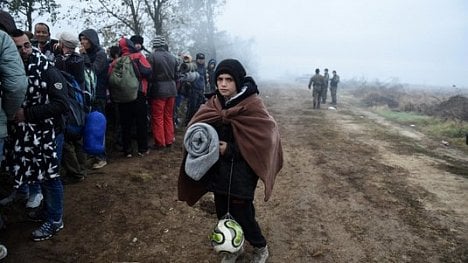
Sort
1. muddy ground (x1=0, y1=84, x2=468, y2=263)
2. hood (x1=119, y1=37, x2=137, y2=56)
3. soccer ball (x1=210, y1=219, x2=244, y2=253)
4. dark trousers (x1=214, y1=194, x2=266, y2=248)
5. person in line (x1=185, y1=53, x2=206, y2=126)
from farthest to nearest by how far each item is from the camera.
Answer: person in line (x1=185, y1=53, x2=206, y2=126) < hood (x1=119, y1=37, x2=137, y2=56) < muddy ground (x1=0, y1=84, x2=468, y2=263) < dark trousers (x1=214, y1=194, x2=266, y2=248) < soccer ball (x1=210, y1=219, x2=244, y2=253)

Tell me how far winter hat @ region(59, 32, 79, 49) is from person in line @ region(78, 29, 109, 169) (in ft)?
1.49

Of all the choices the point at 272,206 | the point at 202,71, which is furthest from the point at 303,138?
the point at 272,206

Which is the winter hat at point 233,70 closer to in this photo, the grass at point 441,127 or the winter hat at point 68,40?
the winter hat at point 68,40

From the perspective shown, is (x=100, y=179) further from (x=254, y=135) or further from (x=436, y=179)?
(x=436, y=179)

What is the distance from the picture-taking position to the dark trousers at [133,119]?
5.94 m

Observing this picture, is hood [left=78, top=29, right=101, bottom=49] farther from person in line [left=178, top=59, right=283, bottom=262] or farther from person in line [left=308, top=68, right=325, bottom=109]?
person in line [left=308, top=68, right=325, bottom=109]

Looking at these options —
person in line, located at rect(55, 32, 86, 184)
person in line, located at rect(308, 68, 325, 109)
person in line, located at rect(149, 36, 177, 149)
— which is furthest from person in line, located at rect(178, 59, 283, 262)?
person in line, located at rect(308, 68, 325, 109)

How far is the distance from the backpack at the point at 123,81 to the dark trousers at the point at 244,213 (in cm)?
320

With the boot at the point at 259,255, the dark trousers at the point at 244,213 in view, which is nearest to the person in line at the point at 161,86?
the dark trousers at the point at 244,213

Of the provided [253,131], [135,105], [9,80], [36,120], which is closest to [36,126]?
[36,120]

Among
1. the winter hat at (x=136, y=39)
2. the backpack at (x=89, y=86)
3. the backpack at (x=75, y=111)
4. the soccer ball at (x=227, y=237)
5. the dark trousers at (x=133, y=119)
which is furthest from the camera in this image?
the winter hat at (x=136, y=39)

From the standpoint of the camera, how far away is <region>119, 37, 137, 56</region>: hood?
18.9 feet

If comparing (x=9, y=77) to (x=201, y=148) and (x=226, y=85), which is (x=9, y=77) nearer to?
(x=201, y=148)

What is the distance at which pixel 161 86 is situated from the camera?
21.1 ft
